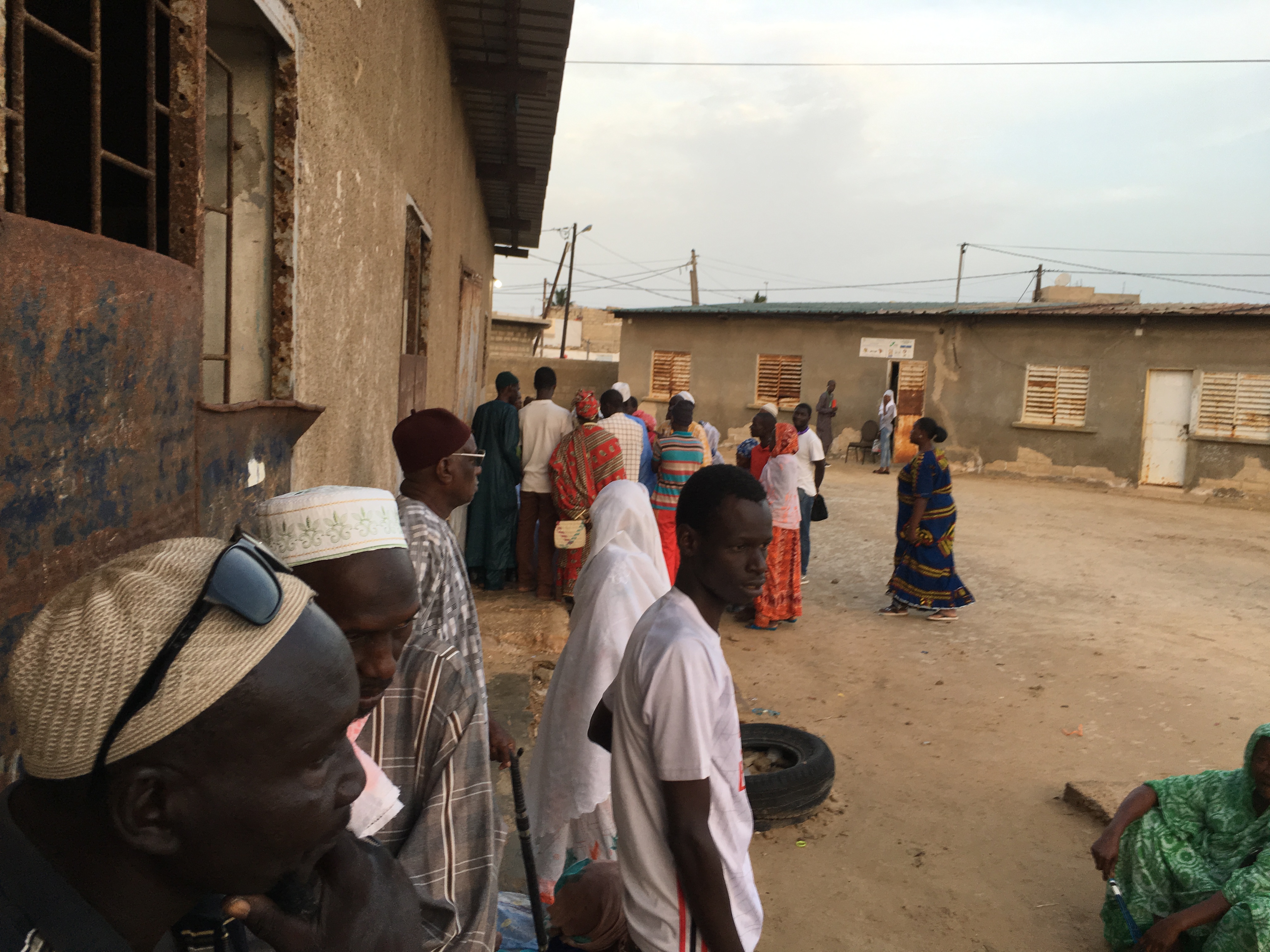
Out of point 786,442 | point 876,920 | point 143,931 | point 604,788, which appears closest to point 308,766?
point 143,931

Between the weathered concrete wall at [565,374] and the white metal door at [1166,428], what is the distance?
12740 millimetres

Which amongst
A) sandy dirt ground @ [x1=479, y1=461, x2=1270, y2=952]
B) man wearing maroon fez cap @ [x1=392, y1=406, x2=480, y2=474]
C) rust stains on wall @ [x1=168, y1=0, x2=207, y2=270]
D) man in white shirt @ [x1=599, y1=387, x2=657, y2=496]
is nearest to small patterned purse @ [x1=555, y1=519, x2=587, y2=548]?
sandy dirt ground @ [x1=479, y1=461, x2=1270, y2=952]

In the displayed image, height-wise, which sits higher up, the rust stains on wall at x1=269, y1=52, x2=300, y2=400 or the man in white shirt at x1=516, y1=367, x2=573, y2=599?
the rust stains on wall at x1=269, y1=52, x2=300, y2=400

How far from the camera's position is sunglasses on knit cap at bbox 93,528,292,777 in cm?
77

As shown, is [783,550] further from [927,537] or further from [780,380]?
[780,380]

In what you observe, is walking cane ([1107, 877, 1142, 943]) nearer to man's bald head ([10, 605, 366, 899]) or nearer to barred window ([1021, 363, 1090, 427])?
man's bald head ([10, 605, 366, 899])

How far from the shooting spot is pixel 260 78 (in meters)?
2.70

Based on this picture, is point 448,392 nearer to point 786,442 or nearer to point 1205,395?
point 786,442

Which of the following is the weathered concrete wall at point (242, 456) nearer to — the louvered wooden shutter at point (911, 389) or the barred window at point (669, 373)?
the louvered wooden shutter at point (911, 389)

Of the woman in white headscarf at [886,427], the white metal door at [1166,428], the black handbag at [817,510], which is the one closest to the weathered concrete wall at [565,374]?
the woman in white headscarf at [886,427]

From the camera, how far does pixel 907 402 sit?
69.5 feet

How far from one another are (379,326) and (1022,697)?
475 cm

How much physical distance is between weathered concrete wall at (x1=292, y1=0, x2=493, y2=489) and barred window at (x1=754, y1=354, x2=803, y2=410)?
1691 centimetres

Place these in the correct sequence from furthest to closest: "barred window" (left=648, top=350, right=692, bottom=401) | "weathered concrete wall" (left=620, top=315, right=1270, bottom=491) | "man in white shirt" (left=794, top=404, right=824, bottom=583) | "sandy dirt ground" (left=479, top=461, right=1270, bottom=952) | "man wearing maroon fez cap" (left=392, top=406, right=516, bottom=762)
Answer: "barred window" (left=648, top=350, right=692, bottom=401), "weathered concrete wall" (left=620, top=315, right=1270, bottom=491), "man in white shirt" (left=794, top=404, right=824, bottom=583), "sandy dirt ground" (left=479, top=461, right=1270, bottom=952), "man wearing maroon fez cap" (left=392, top=406, right=516, bottom=762)
